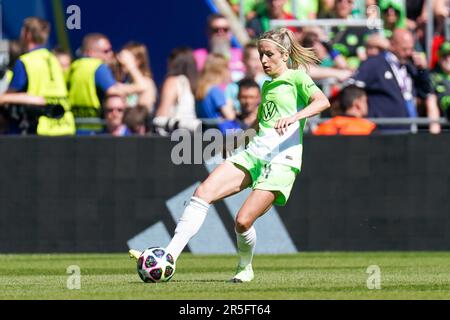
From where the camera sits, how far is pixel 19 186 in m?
15.7

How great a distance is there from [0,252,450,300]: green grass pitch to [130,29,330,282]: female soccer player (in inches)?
17.0

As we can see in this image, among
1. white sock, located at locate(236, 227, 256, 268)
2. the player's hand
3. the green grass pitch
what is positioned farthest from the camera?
white sock, located at locate(236, 227, 256, 268)

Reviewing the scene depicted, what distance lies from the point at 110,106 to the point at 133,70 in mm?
898

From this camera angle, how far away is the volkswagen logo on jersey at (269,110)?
36.2ft

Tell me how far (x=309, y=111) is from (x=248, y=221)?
0.98m

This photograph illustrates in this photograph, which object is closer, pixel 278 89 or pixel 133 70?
pixel 278 89

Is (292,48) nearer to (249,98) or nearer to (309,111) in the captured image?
(309,111)

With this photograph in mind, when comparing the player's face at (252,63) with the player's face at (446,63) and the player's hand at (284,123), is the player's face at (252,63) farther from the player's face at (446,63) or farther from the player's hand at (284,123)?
the player's hand at (284,123)

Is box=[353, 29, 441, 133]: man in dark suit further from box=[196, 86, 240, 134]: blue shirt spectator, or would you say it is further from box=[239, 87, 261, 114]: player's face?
box=[196, 86, 240, 134]: blue shirt spectator

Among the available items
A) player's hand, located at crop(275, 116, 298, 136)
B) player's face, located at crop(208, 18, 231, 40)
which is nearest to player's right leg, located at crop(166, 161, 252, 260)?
player's hand, located at crop(275, 116, 298, 136)

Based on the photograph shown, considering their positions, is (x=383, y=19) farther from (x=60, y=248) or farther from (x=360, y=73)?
(x=60, y=248)

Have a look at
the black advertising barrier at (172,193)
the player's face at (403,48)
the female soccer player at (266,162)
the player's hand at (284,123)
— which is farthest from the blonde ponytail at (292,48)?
the player's face at (403,48)

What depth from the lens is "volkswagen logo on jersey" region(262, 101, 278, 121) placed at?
36.2 feet
